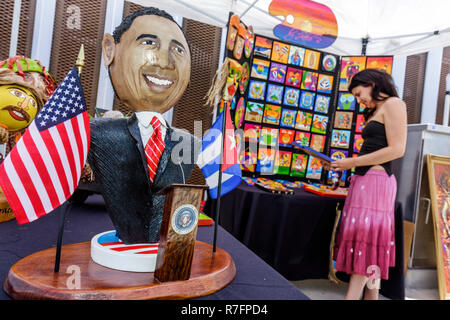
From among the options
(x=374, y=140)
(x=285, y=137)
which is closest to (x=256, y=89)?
(x=285, y=137)

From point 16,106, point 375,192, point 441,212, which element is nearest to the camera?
point 16,106

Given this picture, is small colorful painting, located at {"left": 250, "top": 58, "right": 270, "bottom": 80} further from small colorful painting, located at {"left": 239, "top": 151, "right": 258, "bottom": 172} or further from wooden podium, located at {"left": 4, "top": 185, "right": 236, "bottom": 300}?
wooden podium, located at {"left": 4, "top": 185, "right": 236, "bottom": 300}

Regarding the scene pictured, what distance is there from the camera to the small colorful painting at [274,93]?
105 inches

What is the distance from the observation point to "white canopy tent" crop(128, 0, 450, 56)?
96.0 inches

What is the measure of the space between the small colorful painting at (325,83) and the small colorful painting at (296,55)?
0.83 feet

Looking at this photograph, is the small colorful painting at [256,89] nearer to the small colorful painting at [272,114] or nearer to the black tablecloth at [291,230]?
the small colorful painting at [272,114]

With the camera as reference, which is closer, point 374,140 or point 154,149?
point 154,149

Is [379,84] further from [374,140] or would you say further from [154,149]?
[154,149]

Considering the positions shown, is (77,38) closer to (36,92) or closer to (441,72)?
(36,92)

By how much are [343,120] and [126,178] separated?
8.50 ft

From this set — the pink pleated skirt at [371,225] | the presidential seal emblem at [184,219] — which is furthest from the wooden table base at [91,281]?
the pink pleated skirt at [371,225]

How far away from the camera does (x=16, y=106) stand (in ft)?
3.15

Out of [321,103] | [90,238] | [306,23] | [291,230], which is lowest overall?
[291,230]

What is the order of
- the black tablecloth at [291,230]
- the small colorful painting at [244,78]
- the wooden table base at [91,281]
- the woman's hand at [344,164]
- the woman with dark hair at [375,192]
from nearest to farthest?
1. the wooden table base at [91,281]
2. the woman with dark hair at [375,192]
3. the woman's hand at [344,164]
4. the black tablecloth at [291,230]
5. the small colorful painting at [244,78]
